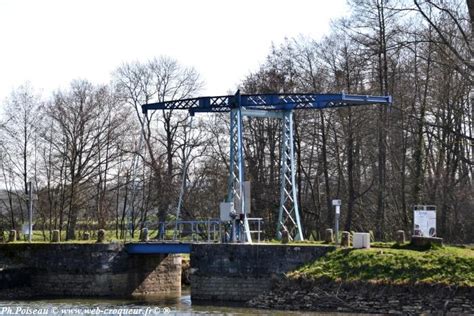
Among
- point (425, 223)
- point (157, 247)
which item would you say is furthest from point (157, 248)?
point (425, 223)

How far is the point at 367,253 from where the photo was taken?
32500 millimetres

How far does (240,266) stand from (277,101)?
24.9 ft

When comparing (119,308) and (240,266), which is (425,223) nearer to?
(240,266)

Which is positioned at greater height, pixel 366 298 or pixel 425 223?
pixel 425 223

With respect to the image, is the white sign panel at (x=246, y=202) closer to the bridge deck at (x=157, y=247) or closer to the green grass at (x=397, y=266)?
the bridge deck at (x=157, y=247)

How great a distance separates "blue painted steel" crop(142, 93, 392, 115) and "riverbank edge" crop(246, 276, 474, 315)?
8290mm

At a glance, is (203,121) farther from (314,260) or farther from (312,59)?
(314,260)

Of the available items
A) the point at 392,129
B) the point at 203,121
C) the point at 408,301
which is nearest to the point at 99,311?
the point at 408,301

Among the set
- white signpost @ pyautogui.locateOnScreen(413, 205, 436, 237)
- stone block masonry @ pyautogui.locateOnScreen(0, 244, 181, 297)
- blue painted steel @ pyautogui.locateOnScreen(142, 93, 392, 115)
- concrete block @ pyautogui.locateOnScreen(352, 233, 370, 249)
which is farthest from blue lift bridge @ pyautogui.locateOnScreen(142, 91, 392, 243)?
stone block masonry @ pyautogui.locateOnScreen(0, 244, 181, 297)

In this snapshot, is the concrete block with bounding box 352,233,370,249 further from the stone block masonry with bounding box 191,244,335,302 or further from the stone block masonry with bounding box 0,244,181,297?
the stone block masonry with bounding box 0,244,181,297

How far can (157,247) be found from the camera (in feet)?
124

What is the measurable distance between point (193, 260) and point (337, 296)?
7400mm

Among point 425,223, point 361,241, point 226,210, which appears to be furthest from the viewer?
point 226,210

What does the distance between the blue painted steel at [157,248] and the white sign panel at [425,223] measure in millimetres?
9210
